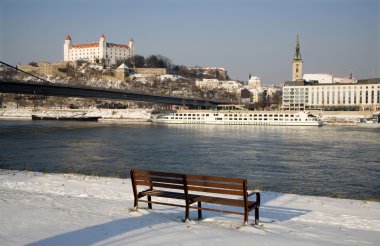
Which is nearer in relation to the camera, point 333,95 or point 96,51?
point 333,95

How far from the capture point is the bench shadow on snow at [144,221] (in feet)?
14.0

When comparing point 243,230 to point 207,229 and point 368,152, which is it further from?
point 368,152

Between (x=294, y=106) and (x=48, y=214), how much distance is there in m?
86.3

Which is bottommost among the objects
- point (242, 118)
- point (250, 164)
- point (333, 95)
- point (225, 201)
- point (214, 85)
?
point (250, 164)

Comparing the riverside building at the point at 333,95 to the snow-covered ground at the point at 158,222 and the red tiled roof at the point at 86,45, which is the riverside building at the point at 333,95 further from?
the snow-covered ground at the point at 158,222

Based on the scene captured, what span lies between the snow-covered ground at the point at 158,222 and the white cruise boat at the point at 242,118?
48.1 meters

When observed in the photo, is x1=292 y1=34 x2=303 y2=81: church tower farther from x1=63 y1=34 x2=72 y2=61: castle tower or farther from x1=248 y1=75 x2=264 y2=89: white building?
x1=63 y1=34 x2=72 y2=61: castle tower

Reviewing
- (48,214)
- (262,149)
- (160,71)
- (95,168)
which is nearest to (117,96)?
(262,149)

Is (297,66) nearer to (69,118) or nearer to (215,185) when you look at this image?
(69,118)

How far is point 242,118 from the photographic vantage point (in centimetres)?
5669

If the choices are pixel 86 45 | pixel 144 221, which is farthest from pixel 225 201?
pixel 86 45

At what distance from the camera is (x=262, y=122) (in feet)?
180

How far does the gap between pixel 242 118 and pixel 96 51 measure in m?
75.3

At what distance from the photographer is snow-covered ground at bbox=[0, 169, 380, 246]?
14.2 ft
